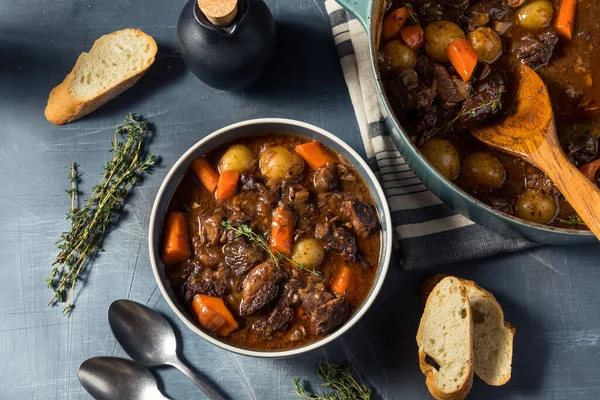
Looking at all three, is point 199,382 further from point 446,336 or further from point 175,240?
point 446,336

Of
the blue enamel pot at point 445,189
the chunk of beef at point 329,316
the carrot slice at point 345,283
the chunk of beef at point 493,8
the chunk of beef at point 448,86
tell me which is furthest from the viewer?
the chunk of beef at point 493,8

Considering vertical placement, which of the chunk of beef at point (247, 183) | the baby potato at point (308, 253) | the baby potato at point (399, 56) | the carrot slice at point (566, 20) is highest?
the carrot slice at point (566, 20)

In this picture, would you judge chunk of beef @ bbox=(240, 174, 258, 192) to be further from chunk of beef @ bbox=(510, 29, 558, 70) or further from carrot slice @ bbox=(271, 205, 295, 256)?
chunk of beef @ bbox=(510, 29, 558, 70)

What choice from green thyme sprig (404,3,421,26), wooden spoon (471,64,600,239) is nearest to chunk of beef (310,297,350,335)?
wooden spoon (471,64,600,239)

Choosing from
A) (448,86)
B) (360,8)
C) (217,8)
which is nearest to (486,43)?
(448,86)

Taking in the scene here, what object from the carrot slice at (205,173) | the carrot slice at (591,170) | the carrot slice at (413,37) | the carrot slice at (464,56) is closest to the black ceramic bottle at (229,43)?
the carrot slice at (205,173)

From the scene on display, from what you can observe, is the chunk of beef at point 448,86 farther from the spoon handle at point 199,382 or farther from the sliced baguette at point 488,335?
the spoon handle at point 199,382

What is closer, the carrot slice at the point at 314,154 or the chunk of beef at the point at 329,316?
the chunk of beef at the point at 329,316
